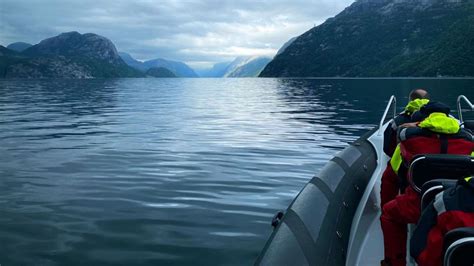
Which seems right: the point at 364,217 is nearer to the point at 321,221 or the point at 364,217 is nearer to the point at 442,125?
the point at 321,221

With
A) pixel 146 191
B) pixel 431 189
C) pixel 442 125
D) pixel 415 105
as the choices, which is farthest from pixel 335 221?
pixel 146 191

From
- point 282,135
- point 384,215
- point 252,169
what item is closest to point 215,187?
point 252,169

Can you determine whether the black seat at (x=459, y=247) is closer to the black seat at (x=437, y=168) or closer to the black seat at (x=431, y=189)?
the black seat at (x=431, y=189)

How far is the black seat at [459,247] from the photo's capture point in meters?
2.65

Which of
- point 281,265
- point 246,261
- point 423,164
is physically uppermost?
point 423,164

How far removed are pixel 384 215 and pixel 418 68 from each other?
19817 cm

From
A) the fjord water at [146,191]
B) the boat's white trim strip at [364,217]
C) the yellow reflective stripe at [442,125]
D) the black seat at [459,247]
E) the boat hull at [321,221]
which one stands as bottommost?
the fjord water at [146,191]

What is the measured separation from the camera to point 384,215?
4637mm

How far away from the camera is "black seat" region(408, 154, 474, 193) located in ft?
14.1

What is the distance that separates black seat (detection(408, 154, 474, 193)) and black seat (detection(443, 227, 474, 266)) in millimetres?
1618

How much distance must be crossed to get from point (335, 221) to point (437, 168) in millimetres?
1495

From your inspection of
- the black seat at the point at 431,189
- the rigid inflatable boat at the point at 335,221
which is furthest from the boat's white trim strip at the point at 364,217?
the black seat at the point at 431,189

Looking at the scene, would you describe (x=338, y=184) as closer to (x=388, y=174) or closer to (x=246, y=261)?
(x=388, y=174)

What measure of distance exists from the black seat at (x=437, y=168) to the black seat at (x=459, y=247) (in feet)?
5.31
